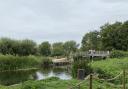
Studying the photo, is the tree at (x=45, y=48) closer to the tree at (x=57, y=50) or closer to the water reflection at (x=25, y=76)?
the tree at (x=57, y=50)

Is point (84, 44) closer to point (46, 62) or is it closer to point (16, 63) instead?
point (46, 62)

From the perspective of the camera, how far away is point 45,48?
281 ft

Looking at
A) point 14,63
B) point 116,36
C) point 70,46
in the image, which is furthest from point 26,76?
point 70,46

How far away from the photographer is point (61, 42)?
9806 cm

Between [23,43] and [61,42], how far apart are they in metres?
26.2

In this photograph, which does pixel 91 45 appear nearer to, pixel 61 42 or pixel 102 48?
pixel 102 48

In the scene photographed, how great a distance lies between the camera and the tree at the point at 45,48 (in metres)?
84.6

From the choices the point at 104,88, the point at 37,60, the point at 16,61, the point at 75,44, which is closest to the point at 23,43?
the point at 37,60

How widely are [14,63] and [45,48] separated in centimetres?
2810

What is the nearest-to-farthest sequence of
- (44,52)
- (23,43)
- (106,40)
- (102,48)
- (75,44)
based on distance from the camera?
(106,40), (102,48), (23,43), (44,52), (75,44)

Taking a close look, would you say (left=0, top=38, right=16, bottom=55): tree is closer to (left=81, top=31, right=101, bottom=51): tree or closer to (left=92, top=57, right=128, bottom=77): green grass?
(left=81, top=31, right=101, bottom=51): tree

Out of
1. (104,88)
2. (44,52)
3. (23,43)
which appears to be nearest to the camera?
(104,88)

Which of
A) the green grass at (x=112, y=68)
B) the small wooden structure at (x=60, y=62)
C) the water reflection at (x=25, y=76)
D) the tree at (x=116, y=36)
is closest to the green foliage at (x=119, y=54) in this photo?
Result: the water reflection at (x=25, y=76)

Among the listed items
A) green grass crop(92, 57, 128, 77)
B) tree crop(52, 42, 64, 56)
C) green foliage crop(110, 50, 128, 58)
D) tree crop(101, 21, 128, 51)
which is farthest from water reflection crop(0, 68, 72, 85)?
tree crop(52, 42, 64, 56)
